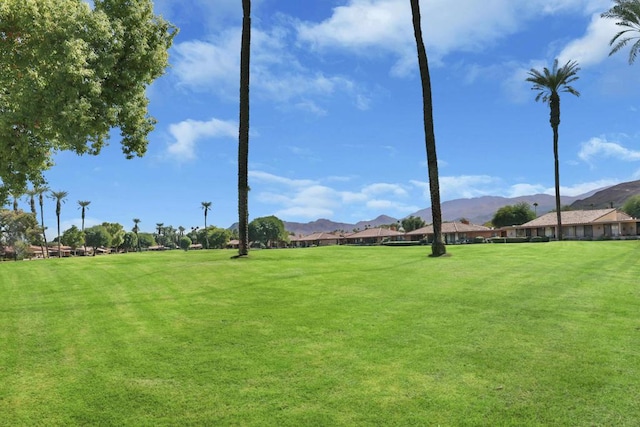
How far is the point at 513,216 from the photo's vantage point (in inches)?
4466

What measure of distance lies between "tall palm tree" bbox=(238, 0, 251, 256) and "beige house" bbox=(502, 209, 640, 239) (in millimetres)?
70786

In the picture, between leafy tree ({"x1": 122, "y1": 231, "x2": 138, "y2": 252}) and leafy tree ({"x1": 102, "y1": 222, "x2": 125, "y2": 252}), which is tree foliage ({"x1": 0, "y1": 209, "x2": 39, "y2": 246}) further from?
leafy tree ({"x1": 122, "y1": 231, "x2": 138, "y2": 252})

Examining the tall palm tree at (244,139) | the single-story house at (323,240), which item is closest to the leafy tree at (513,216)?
the single-story house at (323,240)

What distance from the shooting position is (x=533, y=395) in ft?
23.2

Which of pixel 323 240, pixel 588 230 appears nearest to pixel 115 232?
pixel 323 240

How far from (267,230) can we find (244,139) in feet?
414

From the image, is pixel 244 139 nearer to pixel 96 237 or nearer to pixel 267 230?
pixel 267 230

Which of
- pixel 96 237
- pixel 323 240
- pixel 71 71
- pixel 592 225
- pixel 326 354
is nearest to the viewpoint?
pixel 326 354

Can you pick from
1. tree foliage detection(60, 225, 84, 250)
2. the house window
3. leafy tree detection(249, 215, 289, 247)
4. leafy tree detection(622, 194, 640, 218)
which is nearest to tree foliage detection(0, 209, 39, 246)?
tree foliage detection(60, 225, 84, 250)

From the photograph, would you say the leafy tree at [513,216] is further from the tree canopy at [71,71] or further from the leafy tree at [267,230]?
the tree canopy at [71,71]

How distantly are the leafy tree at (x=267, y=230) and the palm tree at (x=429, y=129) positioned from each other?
418ft

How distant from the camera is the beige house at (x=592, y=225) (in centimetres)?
8174

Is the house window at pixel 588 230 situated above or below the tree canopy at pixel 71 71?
below

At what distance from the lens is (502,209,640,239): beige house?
8174cm
